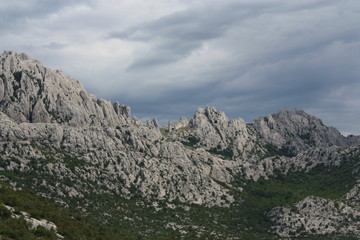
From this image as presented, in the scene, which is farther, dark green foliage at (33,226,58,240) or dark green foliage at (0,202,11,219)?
dark green foliage at (0,202,11,219)

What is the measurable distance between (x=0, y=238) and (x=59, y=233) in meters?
14.2

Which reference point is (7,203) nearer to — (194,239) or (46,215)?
(46,215)

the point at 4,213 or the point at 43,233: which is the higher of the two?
the point at 4,213

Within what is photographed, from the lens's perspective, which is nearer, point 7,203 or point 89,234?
point 7,203

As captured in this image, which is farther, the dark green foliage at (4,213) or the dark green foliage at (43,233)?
the dark green foliage at (4,213)

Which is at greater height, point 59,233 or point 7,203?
point 7,203

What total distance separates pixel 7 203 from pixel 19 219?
9.24 metres

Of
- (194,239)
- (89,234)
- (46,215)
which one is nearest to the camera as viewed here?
(46,215)

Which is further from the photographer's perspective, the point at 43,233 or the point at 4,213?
the point at 4,213

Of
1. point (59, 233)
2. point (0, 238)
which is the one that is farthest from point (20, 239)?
point (59, 233)

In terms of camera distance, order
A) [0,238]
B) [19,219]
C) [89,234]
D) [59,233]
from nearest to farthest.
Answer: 1. [0,238]
2. [19,219]
3. [59,233]
4. [89,234]

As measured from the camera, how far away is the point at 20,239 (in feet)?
166

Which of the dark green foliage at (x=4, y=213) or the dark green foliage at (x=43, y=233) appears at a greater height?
the dark green foliage at (x=4, y=213)

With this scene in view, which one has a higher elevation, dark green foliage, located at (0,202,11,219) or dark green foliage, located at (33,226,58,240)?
dark green foliage, located at (0,202,11,219)
